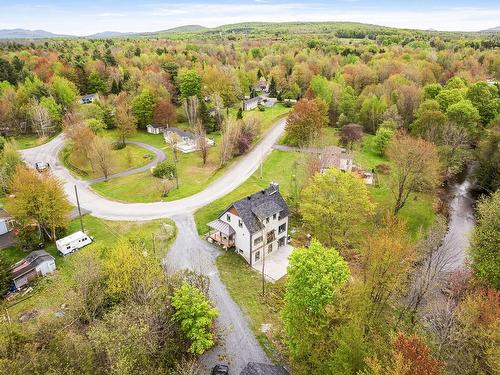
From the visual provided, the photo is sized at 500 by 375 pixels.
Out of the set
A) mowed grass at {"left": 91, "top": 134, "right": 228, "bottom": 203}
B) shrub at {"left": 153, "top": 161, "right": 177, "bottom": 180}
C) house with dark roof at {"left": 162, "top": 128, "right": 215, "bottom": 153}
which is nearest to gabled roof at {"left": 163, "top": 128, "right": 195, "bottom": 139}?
house with dark roof at {"left": 162, "top": 128, "right": 215, "bottom": 153}

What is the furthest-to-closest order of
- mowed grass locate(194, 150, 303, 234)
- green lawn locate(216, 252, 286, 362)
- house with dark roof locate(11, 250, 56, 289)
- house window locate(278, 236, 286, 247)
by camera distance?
mowed grass locate(194, 150, 303, 234), house window locate(278, 236, 286, 247), house with dark roof locate(11, 250, 56, 289), green lawn locate(216, 252, 286, 362)

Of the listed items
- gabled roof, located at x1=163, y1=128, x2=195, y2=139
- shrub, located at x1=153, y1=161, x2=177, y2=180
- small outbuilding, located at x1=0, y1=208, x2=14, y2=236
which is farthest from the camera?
gabled roof, located at x1=163, y1=128, x2=195, y2=139

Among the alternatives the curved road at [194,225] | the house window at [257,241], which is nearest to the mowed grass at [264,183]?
the curved road at [194,225]

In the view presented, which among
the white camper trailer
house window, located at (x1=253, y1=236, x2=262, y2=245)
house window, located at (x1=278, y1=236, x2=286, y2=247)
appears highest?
house window, located at (x1=253, y1=236, x2=262, y2=245)

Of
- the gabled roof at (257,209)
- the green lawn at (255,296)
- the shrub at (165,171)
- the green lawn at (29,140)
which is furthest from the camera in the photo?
the green lawn at (29,140)

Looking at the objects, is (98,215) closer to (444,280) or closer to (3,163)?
(3,163)

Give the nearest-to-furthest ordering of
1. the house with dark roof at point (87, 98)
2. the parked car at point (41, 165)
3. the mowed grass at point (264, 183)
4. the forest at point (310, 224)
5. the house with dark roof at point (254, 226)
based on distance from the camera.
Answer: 1. the forest at point (310, 224)
2. the house with dark roof at point (254, 226)
3. the mowed grass at point (264, 183)
4. the parked car at point (41, 165)
5. the house with dark roof at point (87, 98)

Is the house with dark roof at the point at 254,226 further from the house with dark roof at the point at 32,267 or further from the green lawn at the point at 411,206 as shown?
the house with dark roof at the point at 32,267

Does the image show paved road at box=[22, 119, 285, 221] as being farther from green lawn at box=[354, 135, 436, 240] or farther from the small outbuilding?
green lawn at box=[354, 135, 436, 240]
